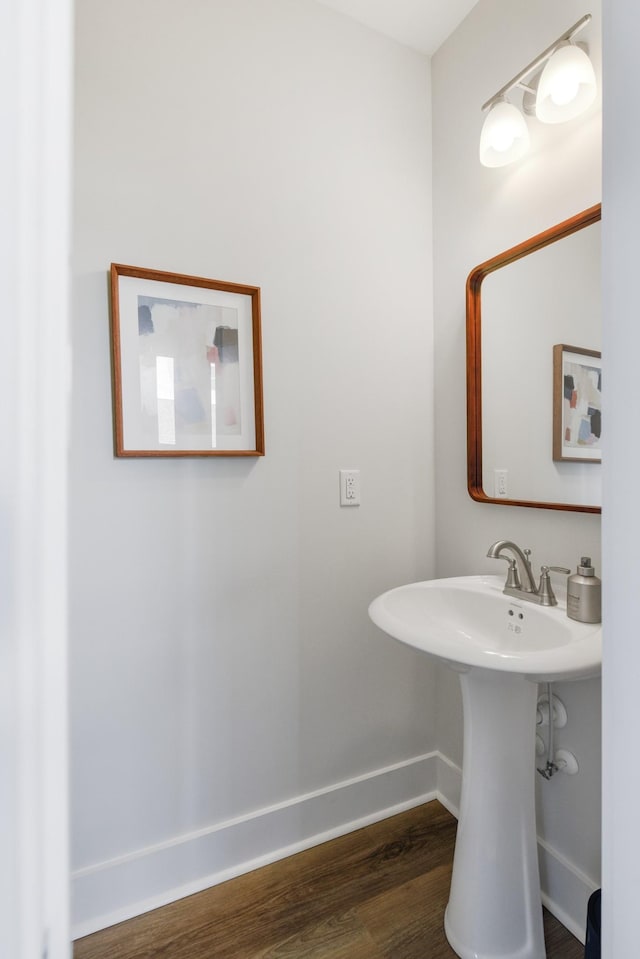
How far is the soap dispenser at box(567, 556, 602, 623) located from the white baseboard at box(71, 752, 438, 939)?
95cm

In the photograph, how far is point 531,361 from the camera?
137cm

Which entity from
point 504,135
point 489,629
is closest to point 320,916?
point 489,629

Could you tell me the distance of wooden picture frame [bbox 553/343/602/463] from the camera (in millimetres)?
1202

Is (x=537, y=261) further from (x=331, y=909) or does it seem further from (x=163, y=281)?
(x=331, y=909)

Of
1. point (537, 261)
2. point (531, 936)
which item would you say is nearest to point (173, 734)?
point (531, 936)

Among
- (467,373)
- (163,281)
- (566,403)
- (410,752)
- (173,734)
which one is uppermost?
(163,281)

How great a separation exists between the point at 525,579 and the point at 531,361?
0.61m

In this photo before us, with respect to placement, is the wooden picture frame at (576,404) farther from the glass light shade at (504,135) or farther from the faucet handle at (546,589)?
the glass light shade at (504,135)

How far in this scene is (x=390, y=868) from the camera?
1.43 meters

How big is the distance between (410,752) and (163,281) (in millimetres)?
1716

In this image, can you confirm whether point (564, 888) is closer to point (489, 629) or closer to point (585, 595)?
point (489, 629)

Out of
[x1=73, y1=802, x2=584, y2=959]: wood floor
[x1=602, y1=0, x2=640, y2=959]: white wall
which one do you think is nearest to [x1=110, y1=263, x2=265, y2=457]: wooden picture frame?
[x1=602, y1=0, x2=640, y2=959]: white wall

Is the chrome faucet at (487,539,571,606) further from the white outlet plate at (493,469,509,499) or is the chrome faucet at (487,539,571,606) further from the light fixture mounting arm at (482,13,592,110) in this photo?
the light fixture mounting arm at (482,13,592,110)

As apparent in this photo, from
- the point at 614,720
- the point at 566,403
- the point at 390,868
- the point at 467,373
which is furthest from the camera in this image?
the point at 467,373
